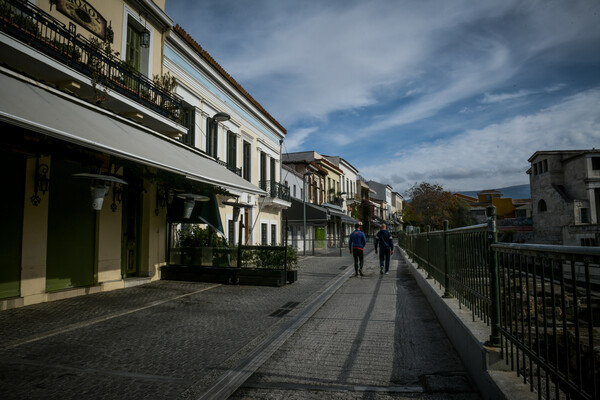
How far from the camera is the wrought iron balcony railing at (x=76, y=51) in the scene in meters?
6.52

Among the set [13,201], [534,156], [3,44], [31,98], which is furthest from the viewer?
[534,156]

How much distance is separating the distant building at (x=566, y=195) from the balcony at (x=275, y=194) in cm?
2610

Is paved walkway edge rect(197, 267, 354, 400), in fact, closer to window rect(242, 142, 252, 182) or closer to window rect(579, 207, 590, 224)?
window rect(242, 142, 252, 182)

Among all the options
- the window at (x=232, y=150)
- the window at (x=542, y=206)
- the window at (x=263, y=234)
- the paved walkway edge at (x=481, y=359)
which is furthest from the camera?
the window at (x=542, y=206)

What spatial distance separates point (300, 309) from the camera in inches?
276

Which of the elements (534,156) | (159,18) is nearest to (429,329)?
(159,18)

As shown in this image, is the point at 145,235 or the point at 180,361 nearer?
the point at 180,361

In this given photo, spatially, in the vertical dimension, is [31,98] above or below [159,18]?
below

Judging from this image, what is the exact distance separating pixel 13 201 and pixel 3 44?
8.63ft

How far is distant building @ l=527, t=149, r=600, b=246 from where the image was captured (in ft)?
117

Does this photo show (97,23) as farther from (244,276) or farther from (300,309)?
(300,309)

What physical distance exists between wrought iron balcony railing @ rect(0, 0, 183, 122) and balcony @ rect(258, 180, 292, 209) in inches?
391

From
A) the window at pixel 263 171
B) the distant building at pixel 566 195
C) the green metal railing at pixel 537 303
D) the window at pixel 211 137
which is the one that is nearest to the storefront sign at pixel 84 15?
the window at pixel 211 137

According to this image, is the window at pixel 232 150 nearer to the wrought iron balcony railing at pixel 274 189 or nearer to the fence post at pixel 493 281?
the wrought iron balcony railing at pixel 274 189
